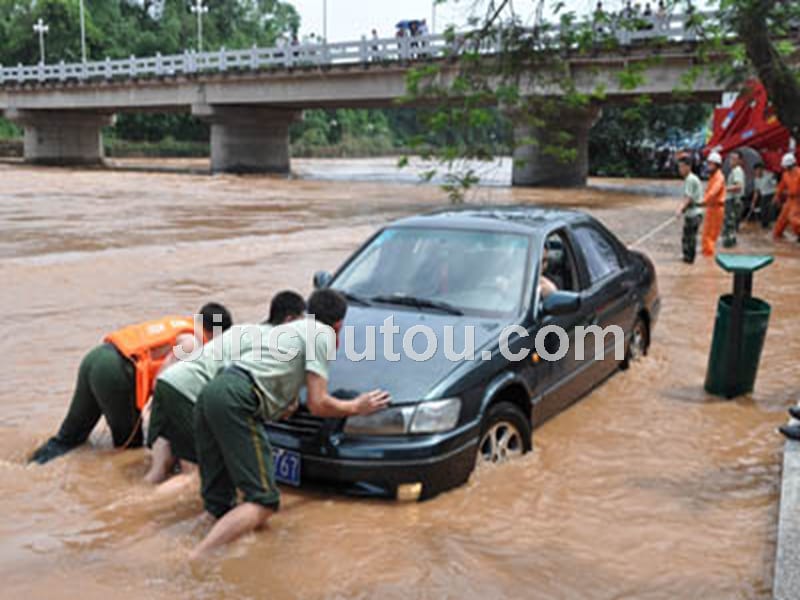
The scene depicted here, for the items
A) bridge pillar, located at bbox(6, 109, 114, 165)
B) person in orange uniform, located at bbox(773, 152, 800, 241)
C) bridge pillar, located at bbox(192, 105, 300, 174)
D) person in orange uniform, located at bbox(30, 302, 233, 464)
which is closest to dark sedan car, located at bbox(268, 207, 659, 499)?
person in orange uniform, located at bbox(30, 302, 233, 464)

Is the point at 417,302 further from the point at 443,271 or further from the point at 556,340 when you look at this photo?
the point at 556,340

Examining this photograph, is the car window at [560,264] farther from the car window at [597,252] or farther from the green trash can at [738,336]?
the green trash can at [738,336]

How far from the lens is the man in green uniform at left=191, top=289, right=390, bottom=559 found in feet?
13.1

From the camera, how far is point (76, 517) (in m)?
4.61

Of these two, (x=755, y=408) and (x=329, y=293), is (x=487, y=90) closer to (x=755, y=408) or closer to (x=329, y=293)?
(x=329, y=293)

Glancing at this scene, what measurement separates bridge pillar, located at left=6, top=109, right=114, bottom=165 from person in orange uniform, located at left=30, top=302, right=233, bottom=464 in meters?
55.6

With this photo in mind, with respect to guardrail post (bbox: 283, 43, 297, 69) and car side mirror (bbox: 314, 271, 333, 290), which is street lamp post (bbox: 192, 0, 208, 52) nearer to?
guardrail post (bbox: 283, 43, 297, 69)

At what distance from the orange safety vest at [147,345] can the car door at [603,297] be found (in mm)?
2723

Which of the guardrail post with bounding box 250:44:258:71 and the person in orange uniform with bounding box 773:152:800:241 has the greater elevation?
the guardrail post with bounding box 250:44:258:71

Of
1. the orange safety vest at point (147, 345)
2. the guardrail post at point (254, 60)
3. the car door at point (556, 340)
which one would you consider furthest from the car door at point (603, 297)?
the guardrail post at point (254, 60)

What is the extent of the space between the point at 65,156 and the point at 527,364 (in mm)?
57729

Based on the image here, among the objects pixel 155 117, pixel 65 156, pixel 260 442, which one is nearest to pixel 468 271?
pixel 260 442

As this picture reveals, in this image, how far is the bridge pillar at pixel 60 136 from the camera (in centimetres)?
5631
